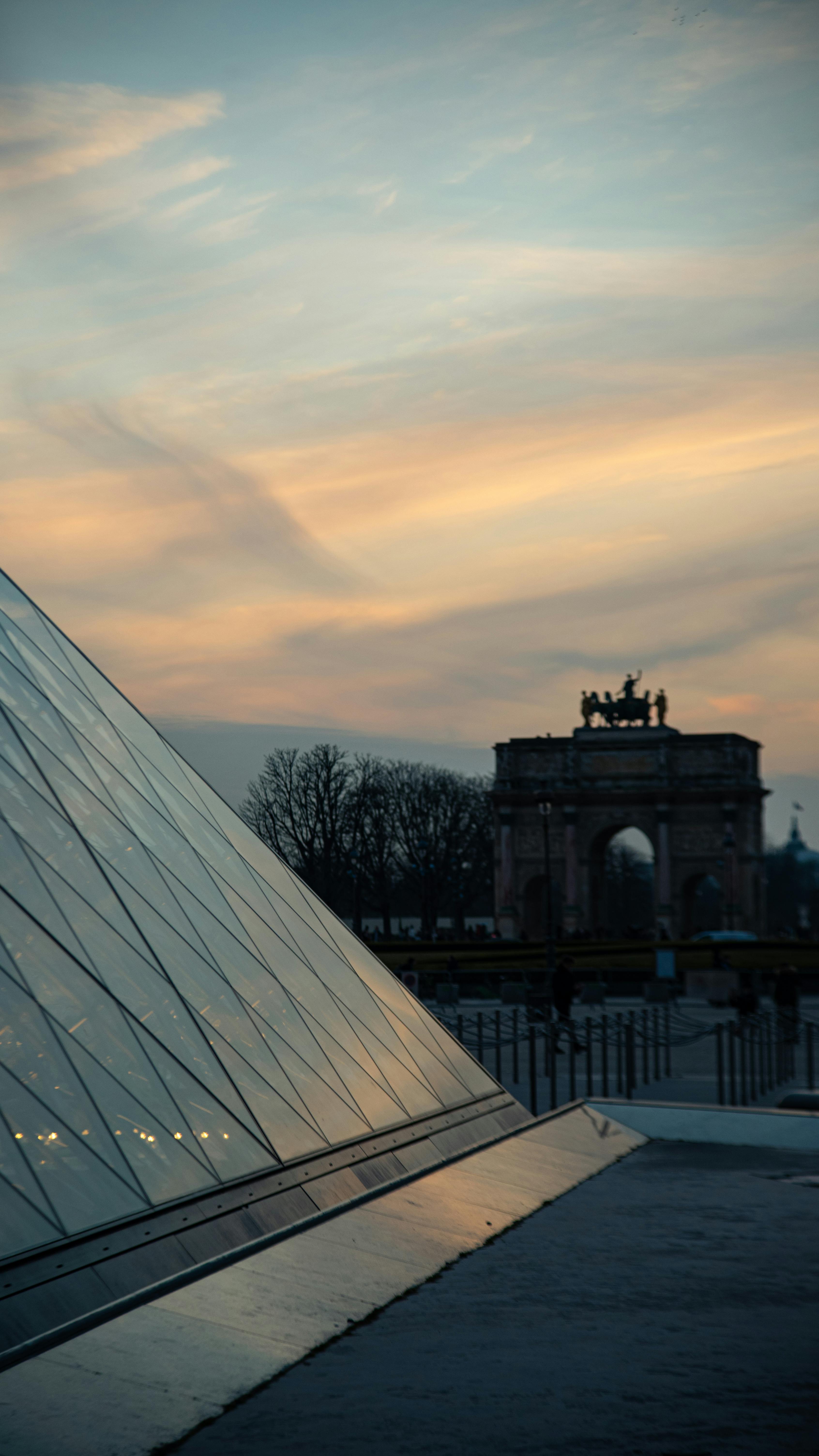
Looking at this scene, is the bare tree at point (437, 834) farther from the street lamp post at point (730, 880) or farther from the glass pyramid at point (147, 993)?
the glass pyramid at point (147, 993)

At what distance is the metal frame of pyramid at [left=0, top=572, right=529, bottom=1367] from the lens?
463cm

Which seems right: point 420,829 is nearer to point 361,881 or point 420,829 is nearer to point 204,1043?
point 361,881

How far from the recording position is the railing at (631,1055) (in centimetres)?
1387

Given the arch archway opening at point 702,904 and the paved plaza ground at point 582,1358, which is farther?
the arch archway opening at point 702,904

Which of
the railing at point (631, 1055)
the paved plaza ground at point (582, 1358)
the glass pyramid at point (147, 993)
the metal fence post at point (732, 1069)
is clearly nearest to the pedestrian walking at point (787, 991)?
the railing at point (631, 1055)

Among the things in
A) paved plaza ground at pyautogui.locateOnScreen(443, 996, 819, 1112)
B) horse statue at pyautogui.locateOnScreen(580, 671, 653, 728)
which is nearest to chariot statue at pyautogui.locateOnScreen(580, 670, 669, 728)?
horse statue at pyautogui.locateOnScreen(580, 671, 653, 728)

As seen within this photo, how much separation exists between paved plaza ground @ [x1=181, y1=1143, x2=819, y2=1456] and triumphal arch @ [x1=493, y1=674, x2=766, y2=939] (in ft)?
208

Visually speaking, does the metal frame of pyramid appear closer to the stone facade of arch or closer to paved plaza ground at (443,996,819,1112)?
paved plaza ground at (443,996,819,1112)

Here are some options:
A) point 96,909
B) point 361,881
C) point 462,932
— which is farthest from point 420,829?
point 96,909

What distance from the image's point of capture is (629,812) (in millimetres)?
71062

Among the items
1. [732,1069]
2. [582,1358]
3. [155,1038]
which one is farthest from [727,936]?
[582,1358]

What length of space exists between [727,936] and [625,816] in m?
16.3

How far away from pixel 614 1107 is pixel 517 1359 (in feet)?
21.1

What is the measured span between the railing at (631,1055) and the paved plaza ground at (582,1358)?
562cm
